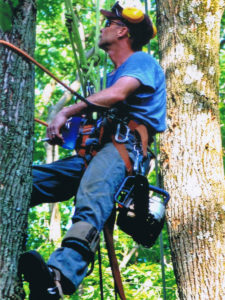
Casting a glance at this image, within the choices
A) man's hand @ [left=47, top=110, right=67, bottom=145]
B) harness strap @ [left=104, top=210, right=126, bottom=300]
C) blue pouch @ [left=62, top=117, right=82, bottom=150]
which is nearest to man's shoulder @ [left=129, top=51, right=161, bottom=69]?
blue pouch @ [left=62, top=117, right=82, bottom=150]

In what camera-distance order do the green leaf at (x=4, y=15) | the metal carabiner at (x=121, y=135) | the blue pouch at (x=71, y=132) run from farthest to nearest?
the blue pouch at (x=71, y=132) < the metal carabiner at (x=121, y=135) < the green leaf at (x=4, y=15)

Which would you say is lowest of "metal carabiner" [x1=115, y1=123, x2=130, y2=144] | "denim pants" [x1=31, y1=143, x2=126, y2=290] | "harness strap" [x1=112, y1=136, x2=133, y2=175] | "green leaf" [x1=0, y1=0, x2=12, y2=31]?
"denim pants" [x1=31, y1=143, x2=126, y2=290]

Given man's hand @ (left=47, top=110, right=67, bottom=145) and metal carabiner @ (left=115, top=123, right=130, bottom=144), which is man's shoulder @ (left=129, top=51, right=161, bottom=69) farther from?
man's hand @ (left=47, top=110, right=67, bottom=145)

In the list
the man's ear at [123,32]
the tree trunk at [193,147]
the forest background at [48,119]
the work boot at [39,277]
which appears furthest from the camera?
the forest background at [48,119]

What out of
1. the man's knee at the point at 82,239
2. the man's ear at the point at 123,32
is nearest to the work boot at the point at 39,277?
the man's knee at the point at 82,239

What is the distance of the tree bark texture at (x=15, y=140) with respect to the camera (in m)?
1.96

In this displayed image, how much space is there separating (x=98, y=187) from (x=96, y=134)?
0.44 m

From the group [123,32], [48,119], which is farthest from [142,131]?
[48,119]

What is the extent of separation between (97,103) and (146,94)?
14.6 inches

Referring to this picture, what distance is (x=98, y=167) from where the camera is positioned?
2.48m

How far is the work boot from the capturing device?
1.90 m

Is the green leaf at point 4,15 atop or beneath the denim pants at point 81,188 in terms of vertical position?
atop

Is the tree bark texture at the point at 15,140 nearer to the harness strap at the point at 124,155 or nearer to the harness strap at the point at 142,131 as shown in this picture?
the harness strap at the point at 124,155

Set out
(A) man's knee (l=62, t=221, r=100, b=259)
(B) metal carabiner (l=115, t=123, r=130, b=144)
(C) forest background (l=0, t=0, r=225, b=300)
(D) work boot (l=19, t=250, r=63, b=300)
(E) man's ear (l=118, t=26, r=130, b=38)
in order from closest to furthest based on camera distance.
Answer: (D) work boot (l=19, t=250, r=63, b=300) < (A) man's knee (l=62, t=221, r=100, b=259) < (B) metal carabiner (l=115, t=123, r=130, b=144) < (E) man's ear (l=118, t=26, r=130, b=38) < (C) forest background (l=0, t=0, r=225, b=300)
